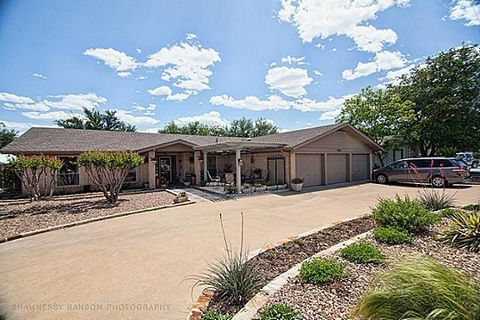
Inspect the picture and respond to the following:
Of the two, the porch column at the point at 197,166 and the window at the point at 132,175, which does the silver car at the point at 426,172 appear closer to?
the porch column at the point at 197,166

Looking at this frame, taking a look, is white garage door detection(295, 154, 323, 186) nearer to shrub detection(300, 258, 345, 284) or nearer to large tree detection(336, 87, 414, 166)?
large tree detection(336, 87, 414, 166)

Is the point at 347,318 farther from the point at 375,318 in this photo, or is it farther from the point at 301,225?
the point at 301,225

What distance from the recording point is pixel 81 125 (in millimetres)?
36344

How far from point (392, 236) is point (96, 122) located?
41.5m

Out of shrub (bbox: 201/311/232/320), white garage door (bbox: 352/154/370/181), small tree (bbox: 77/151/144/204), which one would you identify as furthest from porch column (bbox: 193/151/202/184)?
shrub (bbox: 201/311/232/320)

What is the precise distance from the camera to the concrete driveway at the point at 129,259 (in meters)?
3.46

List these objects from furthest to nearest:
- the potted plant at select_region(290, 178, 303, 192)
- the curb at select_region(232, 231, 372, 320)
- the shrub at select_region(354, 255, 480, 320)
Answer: the potted plant at select_region(290, 178, 303, 192), the curb at select_region(232, 231, 372, 320), the shrub at select_region(354, 255, 480, 320)

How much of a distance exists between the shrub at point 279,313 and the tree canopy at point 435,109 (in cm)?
2167

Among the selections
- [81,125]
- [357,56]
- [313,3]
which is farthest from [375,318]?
[81,125]

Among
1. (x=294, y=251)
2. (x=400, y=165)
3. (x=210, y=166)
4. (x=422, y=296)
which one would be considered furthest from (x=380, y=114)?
(x=422, y=296)

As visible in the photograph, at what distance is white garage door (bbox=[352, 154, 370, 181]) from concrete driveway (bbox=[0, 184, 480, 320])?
10122mm

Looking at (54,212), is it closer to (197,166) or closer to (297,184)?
(197,166)

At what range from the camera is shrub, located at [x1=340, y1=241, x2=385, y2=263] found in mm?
4008

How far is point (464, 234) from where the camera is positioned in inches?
182
